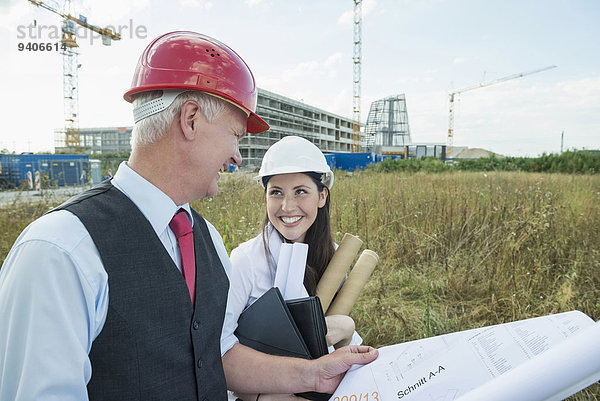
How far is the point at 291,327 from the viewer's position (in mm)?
1520

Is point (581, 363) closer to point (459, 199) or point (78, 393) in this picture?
point (78, 393)

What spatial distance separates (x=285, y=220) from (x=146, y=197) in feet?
3.79

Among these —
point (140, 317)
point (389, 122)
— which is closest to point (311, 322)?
point (140, 317)

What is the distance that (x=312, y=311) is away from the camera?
4.95ft

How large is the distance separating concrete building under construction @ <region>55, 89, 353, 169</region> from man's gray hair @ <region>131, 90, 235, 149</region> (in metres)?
57.6

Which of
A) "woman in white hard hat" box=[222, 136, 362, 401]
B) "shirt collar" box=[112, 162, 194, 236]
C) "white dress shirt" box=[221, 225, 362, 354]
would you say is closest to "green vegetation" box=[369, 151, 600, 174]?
"woman in white hard hat" box=[222, 136, 362, 401]

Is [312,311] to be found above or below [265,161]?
below

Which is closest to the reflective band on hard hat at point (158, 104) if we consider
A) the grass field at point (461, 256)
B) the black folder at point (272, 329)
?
the black folder at point (272, 329)

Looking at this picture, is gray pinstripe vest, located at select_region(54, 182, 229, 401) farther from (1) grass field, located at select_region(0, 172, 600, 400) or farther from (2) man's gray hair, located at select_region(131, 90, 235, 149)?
(1) grass field, located at select_region(0, 172, 600, 400)

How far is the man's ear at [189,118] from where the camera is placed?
1182 millimetres

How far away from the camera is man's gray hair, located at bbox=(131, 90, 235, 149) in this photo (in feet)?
3.88

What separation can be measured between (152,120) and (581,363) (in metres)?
1.32

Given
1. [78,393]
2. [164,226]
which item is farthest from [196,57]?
[78,393]

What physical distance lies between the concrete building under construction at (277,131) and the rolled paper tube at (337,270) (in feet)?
187
